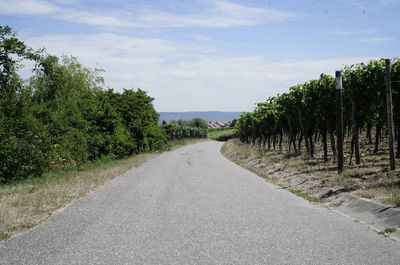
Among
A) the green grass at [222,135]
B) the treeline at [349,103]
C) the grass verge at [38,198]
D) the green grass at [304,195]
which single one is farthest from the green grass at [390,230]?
the green grass at [222,135]

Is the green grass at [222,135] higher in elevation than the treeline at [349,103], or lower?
lower

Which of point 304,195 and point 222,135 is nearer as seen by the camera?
point 304,195

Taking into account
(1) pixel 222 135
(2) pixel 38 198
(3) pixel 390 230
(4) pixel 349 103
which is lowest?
(1) pixel 222 135

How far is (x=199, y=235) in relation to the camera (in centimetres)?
689

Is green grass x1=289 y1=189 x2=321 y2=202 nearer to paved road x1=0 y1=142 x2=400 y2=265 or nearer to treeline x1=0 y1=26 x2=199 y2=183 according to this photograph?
paved road x1=0 y1=142 x2=400 y2=265

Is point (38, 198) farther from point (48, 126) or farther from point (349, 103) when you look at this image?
point (349, 103)

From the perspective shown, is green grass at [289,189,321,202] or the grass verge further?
green grass at [289,189,321,202]

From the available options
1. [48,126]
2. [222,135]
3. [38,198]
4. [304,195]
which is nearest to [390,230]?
[304,195]

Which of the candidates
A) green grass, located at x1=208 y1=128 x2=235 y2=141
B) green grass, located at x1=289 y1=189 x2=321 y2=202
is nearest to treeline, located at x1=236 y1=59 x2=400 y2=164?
green grass, located at x1=289 y1=189 x2=321 y2=202

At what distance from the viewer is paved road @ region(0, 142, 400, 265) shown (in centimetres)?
559

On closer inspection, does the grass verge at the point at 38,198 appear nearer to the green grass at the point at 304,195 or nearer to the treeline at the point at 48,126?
the treeline at the point at 48,126

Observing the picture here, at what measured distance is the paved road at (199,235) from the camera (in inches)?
220

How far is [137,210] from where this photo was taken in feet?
31.0

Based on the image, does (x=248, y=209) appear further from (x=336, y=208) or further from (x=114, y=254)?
(x=114, y=254)
